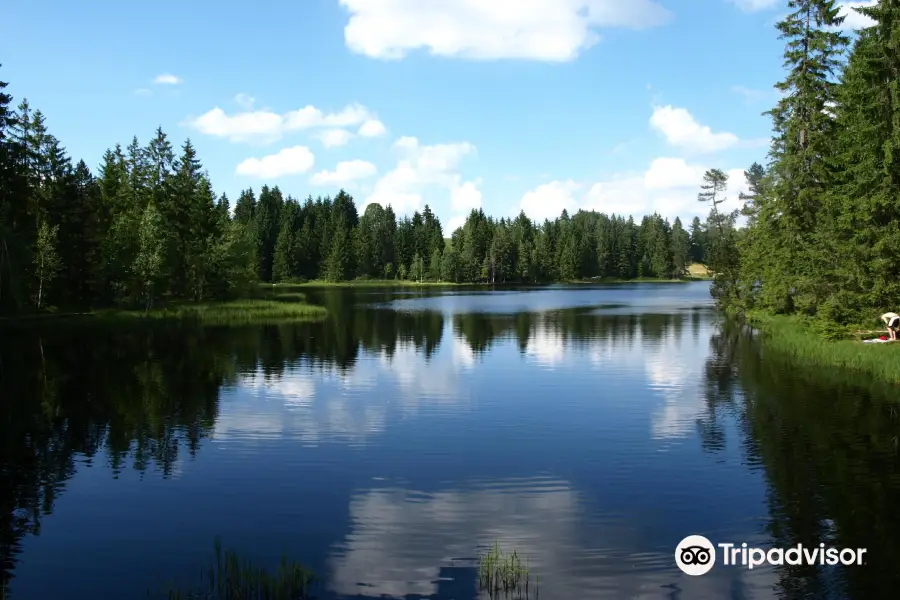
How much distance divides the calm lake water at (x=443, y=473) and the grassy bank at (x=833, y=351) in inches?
65.9

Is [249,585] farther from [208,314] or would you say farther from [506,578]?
[208,314]

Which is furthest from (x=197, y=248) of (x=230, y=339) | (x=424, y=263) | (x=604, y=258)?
(x=604, y=258)

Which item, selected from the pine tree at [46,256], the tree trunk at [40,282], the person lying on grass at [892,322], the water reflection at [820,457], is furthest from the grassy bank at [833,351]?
the tree trunk at [40,282]

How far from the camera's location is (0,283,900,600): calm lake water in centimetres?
1212

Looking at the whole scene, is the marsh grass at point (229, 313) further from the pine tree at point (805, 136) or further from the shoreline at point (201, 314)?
the pine tree at point (805, 136)

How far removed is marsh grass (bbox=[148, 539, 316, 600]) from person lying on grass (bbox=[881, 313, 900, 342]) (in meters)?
30.5

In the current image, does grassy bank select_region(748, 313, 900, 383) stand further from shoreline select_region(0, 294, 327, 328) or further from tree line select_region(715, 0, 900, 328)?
shoreline select_region(0, 294, 327, 328)

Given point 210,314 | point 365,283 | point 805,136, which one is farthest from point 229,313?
point 365,283

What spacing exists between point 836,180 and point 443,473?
106ft

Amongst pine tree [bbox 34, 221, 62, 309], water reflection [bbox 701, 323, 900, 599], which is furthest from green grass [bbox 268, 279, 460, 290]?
water reflection [bbox 701, 323, 900, 599]

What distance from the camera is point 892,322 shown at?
31.6m

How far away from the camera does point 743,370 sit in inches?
1346

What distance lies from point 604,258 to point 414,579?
19298cm

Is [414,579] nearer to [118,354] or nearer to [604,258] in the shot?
[118,354]
